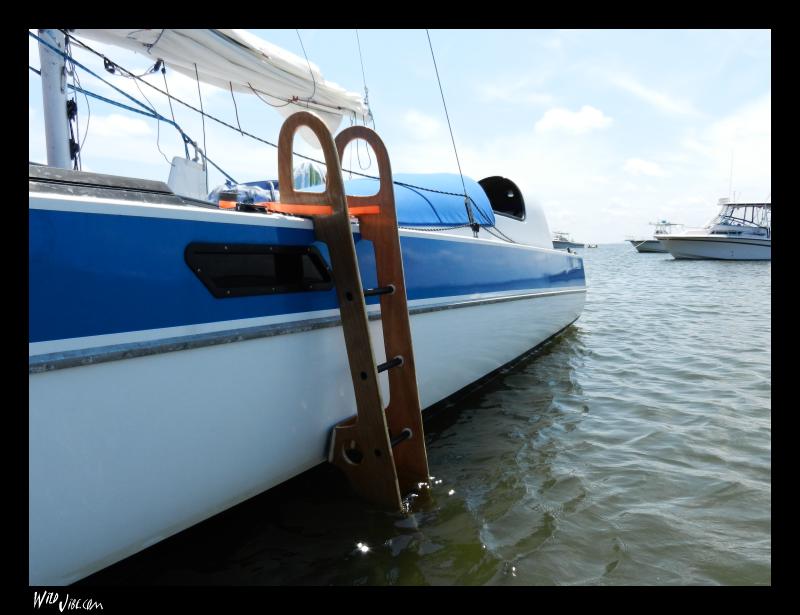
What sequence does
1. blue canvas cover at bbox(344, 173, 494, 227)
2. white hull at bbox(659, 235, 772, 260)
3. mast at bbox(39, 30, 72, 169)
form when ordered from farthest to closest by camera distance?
1. white hull at bbox(659, 235, 772, 260)
2. blue canvas cover at bbox(344, 173, 494, 227)
3. mast at bbox(39, 30, 72, 169)

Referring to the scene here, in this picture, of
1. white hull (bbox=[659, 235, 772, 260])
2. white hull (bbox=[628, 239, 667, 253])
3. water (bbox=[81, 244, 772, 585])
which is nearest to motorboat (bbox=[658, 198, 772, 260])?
white hull (bbox=[659, 235, 772, 260])

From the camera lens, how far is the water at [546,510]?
203 cm

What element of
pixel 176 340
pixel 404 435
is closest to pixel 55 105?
pixel 176 340

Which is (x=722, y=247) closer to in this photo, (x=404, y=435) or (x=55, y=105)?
(x=404, y=435)

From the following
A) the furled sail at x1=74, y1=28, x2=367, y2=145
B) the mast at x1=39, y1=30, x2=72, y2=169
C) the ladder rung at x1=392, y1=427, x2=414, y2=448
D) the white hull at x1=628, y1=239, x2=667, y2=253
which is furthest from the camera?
the white hull at x1=628, y1=239, x2=667, y2=253

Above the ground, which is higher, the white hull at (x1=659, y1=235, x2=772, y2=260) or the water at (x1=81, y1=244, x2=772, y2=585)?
the white hull at (x1=659, y1=235, x2=772, y2=260)

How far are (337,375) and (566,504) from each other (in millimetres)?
1331

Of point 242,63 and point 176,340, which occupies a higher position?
point 242,63

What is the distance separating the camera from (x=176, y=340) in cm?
181

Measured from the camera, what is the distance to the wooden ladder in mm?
2303

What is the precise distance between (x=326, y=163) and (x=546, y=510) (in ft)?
6.49

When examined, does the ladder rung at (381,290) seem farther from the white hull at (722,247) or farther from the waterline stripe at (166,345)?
the white hull at (722,247)

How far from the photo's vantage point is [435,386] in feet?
11.2

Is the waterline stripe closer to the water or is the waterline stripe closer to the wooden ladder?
the wooden ladder
